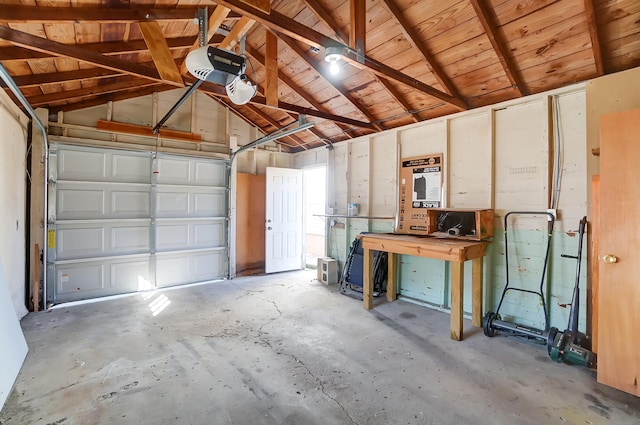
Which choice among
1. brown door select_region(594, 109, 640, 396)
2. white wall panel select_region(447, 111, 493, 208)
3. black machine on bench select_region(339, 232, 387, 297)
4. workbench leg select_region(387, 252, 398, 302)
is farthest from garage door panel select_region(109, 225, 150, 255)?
brown door select_region(594, 109, 640, 396)

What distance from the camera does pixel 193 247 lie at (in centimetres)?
525

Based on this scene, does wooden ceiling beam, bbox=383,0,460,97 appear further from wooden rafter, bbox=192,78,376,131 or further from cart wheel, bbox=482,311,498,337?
cart wheel, bbox=482,311,498,337

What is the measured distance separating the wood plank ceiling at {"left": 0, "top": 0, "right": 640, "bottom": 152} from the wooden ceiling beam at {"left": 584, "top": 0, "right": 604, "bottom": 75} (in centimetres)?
1

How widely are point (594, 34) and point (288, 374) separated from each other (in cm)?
371

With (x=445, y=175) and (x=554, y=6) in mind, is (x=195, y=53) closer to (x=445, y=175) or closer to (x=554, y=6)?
(x=554, y=6)

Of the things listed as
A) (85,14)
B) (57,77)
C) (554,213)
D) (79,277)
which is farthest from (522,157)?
(79,277)

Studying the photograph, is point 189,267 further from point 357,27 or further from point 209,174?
point 357,27

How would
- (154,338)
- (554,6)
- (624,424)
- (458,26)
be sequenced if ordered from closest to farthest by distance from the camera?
1. (624,424)
2. (554,6)
3. (458,26)
4. (154,338)

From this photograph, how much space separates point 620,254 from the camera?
7.25 ft

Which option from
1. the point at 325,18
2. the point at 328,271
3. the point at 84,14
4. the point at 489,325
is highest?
the point at 325,18

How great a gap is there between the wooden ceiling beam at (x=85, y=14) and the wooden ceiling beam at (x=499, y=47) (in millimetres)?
2518

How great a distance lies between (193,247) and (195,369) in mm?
3078

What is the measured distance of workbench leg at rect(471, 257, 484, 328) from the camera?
11.1 ft

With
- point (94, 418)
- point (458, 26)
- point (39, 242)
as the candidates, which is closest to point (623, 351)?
point (458, 26)
